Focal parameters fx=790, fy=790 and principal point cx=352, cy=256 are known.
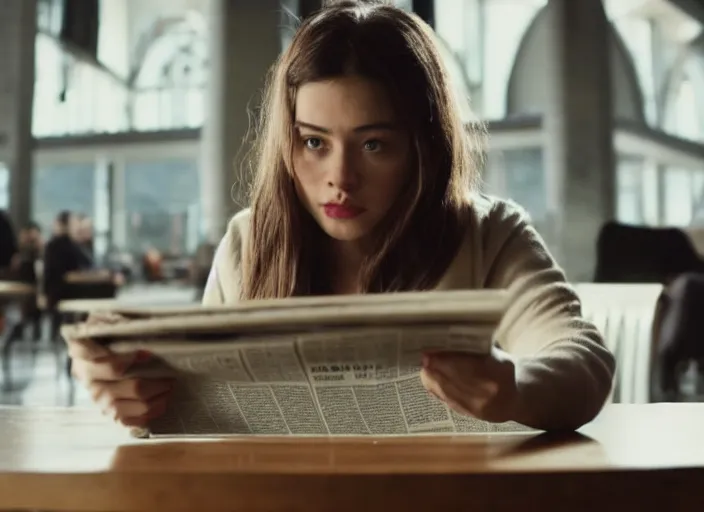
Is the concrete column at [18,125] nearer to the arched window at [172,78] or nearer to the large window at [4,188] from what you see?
the large window at [4,188]

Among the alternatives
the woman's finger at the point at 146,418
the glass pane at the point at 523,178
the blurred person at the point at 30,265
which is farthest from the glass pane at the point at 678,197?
the woman's finger at the point at 146,418

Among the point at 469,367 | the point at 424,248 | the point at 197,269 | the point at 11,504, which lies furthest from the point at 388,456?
the point at 197,269

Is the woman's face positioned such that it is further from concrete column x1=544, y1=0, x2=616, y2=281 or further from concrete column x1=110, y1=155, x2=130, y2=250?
concrete column x1=110, y1=155, x2=130, y2=250

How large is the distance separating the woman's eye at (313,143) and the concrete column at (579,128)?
2417 millimetres

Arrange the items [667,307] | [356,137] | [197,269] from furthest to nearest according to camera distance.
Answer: [197,269] → [667,307] → [356,137]

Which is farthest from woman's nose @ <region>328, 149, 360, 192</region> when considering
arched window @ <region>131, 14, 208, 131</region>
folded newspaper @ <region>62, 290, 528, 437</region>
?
arched window @ <region>131, 14, 208, 131</region>

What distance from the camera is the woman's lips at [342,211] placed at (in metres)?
0.84

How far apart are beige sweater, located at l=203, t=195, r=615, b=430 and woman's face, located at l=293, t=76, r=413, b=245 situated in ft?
0.44

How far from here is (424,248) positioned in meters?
0.93

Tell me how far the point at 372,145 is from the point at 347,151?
0.04m

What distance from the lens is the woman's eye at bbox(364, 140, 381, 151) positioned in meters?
0.85

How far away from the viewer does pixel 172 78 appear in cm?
346

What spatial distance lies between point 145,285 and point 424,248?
2619 millimetres

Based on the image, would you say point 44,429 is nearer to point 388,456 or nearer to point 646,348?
point 388,456
